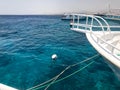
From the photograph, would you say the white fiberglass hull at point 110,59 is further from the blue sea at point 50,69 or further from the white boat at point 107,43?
the blue sea at point 50,69

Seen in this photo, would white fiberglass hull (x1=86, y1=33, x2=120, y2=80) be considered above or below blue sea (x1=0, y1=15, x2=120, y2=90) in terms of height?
above

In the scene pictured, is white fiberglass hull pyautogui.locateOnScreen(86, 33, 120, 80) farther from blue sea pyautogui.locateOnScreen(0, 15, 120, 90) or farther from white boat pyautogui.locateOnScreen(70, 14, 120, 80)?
blue sea pyautogui.locateOnScreen(0, 15, 120, 90)

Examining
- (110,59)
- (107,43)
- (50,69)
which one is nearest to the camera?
(110,59)

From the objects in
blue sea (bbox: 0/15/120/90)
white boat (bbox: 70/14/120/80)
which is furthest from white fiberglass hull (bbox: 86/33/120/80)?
blue sea (bbox: 0/15/120/90)

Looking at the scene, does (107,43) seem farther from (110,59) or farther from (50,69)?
(50,69)

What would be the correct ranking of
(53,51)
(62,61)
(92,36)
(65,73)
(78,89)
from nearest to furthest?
(78,89)
(92,36)
(65,73)
(62,61)
(53,51)

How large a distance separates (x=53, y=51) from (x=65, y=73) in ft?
13.1

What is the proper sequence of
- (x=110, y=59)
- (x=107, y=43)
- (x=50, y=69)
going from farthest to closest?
(x=50, y=69) → (x=107, y=43) → (x=110, y=59)

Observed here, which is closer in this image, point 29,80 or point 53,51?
point 29,80

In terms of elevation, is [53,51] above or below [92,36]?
below

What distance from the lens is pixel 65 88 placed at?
22.9 ft

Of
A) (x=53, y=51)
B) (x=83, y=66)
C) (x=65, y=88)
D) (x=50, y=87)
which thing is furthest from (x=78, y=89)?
(x=53, y=51)

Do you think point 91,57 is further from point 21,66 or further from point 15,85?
point 15,85

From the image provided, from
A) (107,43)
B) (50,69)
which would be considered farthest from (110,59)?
(50,69)
